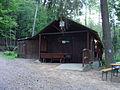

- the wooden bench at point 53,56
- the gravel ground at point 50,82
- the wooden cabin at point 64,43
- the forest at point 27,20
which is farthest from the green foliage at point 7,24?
the gravel ground at point 50,82

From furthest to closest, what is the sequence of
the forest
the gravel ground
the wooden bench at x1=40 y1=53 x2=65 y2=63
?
1. the forest
2. the wooden bench at x1=40 y1=53 x2=65 y2=63
3. the gravel ground

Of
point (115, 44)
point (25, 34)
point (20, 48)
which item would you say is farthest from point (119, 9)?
point (25, 34)

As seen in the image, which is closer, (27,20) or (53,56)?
(53,56)

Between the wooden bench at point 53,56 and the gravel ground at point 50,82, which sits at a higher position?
the wooden bench at point 53,56

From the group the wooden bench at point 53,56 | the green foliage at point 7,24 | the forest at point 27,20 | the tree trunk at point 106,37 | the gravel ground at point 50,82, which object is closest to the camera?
the gravel ground at point 50,82

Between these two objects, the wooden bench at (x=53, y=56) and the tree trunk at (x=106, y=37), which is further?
the wooden bench at (x=53, y=56)

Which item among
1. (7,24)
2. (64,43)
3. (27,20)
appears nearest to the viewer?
(64,43)

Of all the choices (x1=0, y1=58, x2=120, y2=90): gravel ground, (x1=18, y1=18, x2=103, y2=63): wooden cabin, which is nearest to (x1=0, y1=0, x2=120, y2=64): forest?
(x1=18, y1=18, x2=103, y2=63): wooden cabin

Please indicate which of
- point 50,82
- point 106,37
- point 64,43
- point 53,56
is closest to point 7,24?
point 64,43

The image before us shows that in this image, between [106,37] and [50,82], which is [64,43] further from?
[50,82]

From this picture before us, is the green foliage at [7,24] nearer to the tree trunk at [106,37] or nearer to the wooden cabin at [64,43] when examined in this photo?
the wooden cabin at [64,43]

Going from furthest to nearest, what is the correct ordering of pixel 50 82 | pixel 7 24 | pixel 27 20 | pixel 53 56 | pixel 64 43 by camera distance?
pixel 27 20, pixel 7 24, pixel 64 43, pixel 53 56, pixel 50 82

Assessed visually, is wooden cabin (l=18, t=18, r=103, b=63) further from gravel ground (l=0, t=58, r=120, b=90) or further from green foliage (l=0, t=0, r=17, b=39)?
green foliage (l=0, t=0, r=17, b=39)

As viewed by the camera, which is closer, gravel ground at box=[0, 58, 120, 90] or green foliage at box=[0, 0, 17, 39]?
gravel ground at box=[0, 58, 120, 90]
